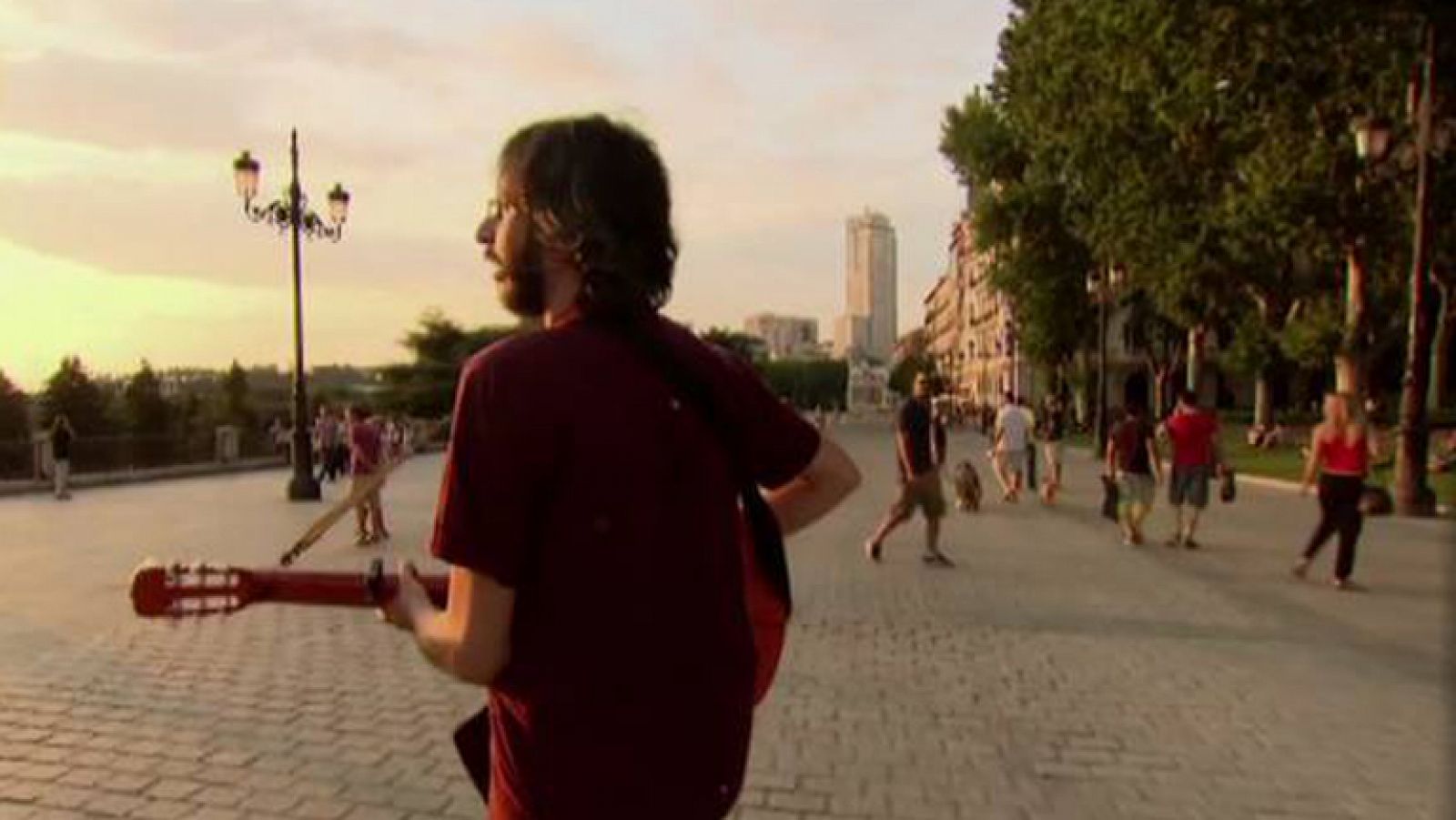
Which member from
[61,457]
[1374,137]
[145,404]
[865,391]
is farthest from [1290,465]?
[865,391]

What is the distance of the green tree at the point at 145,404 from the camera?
41656 mm

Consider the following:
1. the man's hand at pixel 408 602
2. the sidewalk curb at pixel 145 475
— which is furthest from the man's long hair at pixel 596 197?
the sidewalk curb at pixel 145 475

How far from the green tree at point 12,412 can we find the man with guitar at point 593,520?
129ft

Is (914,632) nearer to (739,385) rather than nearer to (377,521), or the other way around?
(739,385)

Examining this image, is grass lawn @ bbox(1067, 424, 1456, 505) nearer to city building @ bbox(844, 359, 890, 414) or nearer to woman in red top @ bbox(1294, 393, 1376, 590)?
woman in red top @ bbox(1294, 393, 1376, 590)

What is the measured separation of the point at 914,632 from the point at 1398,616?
417cm

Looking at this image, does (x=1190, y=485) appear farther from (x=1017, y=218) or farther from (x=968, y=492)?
(x=1017, y=218)

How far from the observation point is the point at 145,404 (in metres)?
42.3

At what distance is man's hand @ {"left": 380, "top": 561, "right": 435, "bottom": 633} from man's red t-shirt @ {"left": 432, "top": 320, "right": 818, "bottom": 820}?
0.59ft

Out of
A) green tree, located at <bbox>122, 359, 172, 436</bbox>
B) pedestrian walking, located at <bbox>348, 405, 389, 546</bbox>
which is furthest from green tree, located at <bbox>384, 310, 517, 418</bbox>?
pedestrian walking, located at <bbox>348, 405, 389, 546</bbox>

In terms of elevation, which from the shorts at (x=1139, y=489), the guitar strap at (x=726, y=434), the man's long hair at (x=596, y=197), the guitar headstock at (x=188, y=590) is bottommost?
the shorts at (x=1139, y=489)

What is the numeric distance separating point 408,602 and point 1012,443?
20370mm

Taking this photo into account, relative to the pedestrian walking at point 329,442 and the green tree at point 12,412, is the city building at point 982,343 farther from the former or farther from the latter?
the green tree at point 12,412

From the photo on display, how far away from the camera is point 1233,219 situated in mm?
28750
